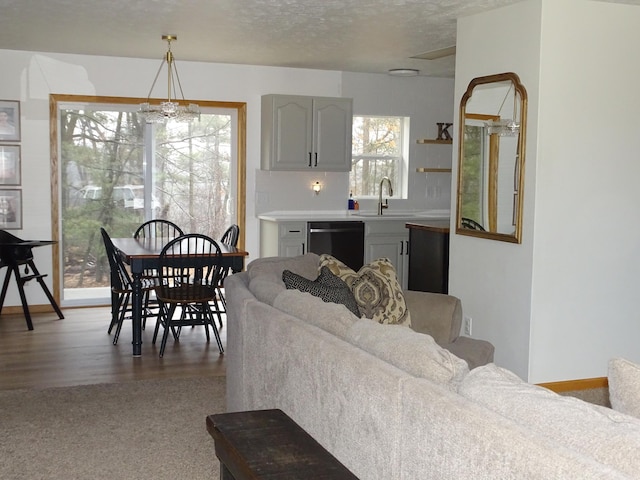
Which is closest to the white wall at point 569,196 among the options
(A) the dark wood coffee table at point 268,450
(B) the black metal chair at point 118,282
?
(A) the dark wood coffee table at point 268,450

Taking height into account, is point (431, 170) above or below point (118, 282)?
above

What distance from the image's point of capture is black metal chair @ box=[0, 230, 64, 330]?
21.1ft

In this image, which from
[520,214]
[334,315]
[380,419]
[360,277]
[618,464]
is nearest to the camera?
[618,464]

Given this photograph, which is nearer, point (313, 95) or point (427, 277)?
point (427, 277)

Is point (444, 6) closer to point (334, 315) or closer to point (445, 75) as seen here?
point (334, 315)

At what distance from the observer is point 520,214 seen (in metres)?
4.62

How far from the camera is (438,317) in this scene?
3.97 meters

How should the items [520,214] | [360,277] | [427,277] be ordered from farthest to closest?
[427,277] → [520,214] → [360,277]

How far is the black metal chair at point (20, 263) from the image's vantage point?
21.1 feet

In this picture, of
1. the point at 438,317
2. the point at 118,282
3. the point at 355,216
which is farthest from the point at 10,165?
the point at 438,317

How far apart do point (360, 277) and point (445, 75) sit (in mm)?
4859

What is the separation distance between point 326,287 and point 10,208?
4504 mm

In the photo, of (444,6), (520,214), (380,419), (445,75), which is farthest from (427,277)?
(380,419)

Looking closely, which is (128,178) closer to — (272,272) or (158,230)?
(158,230)
